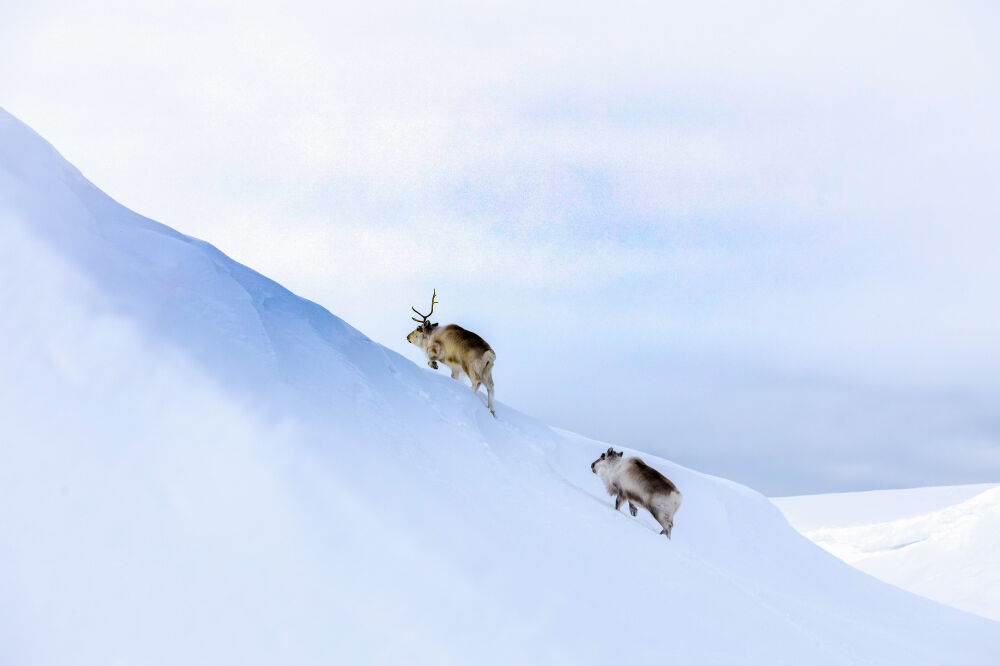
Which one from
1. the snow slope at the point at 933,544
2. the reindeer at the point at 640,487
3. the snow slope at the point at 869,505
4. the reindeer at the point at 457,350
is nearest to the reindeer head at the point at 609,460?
the reindeer at the point at 640,487

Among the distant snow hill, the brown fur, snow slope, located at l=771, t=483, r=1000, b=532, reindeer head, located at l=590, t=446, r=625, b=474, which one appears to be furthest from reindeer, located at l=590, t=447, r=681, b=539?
snow slope, located at l=771, t=483, r=1000, b=532

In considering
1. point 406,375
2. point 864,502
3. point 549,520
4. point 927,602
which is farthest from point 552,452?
point 864,502

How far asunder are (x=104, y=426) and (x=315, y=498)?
1599 mm

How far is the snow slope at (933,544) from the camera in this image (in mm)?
24359

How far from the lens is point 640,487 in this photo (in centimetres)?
1051

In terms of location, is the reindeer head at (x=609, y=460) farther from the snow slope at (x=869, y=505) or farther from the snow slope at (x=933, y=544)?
the snow slope at (x=869, y=505)

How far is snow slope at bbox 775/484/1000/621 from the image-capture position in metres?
24.4

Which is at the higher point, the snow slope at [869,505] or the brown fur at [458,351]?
the snow slope at [869,505]

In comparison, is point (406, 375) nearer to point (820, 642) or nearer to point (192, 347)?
point (192, 347)

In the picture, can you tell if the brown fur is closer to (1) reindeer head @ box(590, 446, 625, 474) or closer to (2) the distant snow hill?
(1) reindeer head @ box(590, 446, 625, 474)

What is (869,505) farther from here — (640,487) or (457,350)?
(457,350)

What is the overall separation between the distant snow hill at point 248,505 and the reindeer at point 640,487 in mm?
1398

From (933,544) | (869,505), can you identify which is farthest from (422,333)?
(869,505)

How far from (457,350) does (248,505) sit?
551cm
